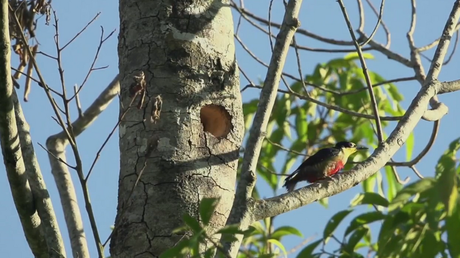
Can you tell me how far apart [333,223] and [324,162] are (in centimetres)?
364

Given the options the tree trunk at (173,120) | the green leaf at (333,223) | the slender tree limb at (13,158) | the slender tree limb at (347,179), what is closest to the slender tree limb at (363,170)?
the slender tree limb at (347,179)

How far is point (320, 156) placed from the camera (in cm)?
581

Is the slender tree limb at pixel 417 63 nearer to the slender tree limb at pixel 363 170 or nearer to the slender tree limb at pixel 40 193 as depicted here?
the slender tree limb at pixel 363 170

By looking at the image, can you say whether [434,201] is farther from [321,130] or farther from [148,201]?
[321,130]

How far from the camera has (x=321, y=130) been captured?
6.39 metres

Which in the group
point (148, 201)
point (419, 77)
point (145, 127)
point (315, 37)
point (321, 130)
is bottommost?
point (148, 201)

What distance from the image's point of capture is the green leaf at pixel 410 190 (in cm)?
193

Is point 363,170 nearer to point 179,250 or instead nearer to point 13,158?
point 179,250

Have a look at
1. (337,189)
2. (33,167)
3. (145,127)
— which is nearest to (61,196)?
(33,167)

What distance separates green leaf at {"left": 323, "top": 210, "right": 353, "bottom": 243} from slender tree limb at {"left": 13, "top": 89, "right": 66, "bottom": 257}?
1.61 metres

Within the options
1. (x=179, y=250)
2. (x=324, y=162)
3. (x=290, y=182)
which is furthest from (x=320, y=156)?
(x=179, y=250)

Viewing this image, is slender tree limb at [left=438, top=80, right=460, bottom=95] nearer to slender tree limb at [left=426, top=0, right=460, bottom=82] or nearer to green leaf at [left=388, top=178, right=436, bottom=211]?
slender tree limb at [left=426, top=0, right=460, bottom=82]

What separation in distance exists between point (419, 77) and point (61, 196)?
85.1 inches

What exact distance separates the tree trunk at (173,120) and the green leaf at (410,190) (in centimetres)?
124
